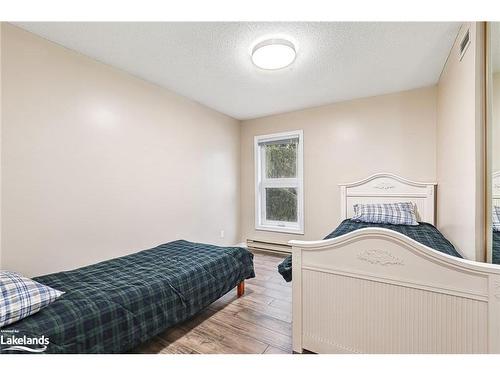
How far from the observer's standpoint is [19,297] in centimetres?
117

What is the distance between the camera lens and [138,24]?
1.67 metres

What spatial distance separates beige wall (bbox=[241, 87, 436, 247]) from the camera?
2.80 metres

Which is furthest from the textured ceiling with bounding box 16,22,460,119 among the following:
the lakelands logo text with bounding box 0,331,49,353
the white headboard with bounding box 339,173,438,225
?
the lakelands logo text with bounding box 0,331,49,353

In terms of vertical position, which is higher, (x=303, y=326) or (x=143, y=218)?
(x=143, y=218)

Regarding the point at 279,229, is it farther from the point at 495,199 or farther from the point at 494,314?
the point at 494,314

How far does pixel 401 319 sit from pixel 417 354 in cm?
17

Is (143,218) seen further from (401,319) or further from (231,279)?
(401,319)

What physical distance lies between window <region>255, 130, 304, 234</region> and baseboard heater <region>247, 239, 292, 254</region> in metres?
0.24

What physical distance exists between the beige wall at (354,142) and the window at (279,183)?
0.37 ft

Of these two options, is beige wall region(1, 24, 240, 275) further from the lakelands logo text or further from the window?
the window

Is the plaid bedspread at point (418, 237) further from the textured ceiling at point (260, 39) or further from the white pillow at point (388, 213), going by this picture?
the textured ceiling at point (260, 39)

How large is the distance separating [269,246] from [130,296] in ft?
8.70
